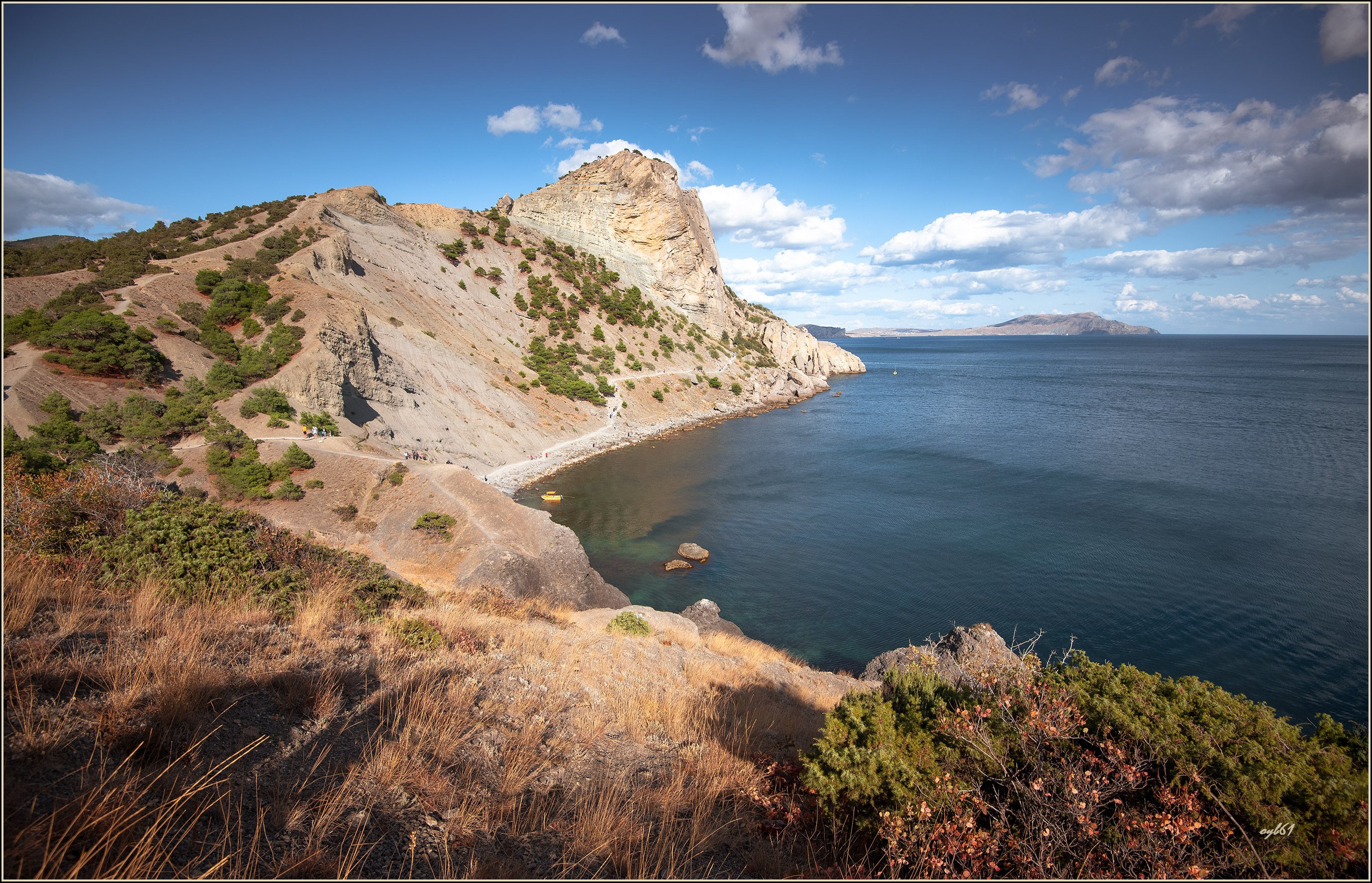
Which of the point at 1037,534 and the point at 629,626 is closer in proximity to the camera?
the point at 629,626

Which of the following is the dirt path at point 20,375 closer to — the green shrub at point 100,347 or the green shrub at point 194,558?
the green shrub at point 100,347

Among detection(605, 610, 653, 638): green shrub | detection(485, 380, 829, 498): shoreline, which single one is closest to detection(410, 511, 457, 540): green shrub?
detection(605, 610, 653, 638): green shrub

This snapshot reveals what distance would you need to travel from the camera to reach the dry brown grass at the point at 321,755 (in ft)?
10.7

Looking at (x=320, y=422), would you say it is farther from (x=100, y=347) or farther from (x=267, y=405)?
(x=100, y=347)

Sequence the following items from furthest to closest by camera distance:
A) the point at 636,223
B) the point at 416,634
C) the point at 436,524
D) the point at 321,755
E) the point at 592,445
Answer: the point at 636,223, the point at 592,445, the point at 436,524, the point at 416,634, the point at 321,755

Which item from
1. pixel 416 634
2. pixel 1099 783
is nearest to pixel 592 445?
pixel 416 634

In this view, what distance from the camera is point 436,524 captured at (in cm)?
1995

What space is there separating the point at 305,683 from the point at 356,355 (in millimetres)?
31199

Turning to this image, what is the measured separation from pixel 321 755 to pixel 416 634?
3.34m

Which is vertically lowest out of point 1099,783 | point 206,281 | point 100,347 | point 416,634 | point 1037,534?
point 1037,534

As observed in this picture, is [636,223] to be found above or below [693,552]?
above

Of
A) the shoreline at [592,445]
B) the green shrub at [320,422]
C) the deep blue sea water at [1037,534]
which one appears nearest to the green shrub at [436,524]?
the deep blue sea water at [1037,534]

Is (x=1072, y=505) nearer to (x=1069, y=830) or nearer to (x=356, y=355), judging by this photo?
(x=1069, y=830)

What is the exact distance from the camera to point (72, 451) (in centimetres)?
1381
